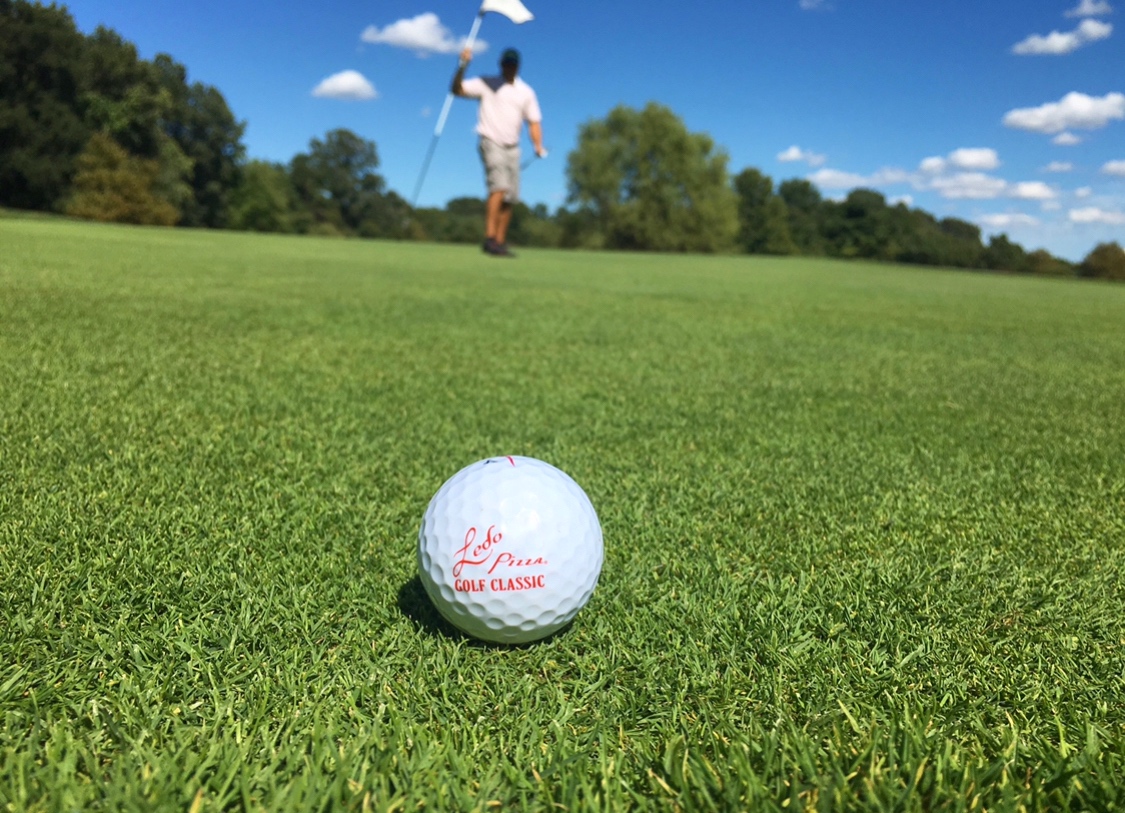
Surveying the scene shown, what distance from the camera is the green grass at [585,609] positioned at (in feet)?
3.82

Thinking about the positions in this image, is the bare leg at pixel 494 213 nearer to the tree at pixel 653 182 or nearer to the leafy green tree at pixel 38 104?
the leafy green tree at pixel 38 104

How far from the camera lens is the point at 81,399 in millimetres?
3059

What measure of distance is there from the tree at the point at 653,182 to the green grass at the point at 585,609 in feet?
170

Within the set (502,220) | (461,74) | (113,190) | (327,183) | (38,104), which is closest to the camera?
(461,74)

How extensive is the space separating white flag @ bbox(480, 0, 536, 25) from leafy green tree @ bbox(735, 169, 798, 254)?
5928 centimetres

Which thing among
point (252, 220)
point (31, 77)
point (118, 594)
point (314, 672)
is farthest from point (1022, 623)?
point (252, 220)

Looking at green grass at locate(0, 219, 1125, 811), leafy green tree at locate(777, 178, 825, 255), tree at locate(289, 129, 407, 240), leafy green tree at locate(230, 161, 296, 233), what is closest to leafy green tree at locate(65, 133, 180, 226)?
leafy green tree at locate(230, 161, 296, 233)

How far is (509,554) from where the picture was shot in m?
1.62

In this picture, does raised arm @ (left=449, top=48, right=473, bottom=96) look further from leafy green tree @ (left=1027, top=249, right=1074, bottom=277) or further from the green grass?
leafy green tree @ (left=1027, top=249, right=1074, bottom=277)

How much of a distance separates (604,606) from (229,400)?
2.32 m

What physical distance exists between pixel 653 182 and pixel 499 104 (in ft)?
154

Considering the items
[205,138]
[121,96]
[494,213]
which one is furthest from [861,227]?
[494,213]

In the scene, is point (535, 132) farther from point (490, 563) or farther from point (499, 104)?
point (490, 563)

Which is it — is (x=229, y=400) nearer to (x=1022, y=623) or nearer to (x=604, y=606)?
(x=604, y=606)
